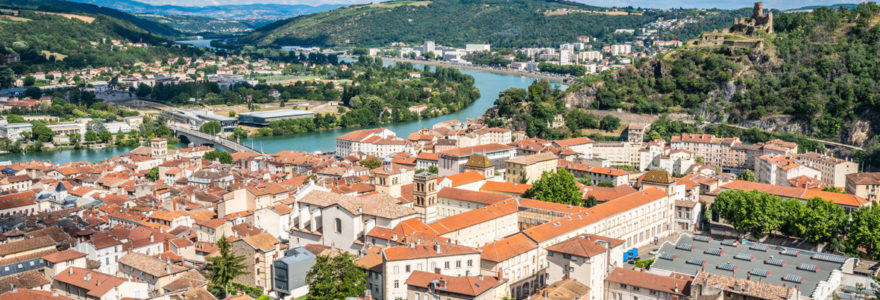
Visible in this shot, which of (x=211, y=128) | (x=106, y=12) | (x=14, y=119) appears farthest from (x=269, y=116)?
(x=106, y=12)

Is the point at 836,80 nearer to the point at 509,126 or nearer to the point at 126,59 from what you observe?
the point at 509,126

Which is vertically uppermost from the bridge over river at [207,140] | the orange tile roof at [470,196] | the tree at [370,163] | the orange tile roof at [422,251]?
the orange tile roof at [422,251]

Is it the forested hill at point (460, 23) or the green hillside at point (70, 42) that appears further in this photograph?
the forested hill at point (460, 23)

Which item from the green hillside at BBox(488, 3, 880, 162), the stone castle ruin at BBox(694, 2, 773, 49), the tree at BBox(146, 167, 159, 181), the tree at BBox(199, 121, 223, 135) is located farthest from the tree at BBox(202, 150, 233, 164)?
the stone castle ruin at BBox(694, 2, 773, 49)

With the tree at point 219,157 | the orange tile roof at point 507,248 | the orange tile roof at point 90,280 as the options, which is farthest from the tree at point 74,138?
the orange tile roof at point 507,248

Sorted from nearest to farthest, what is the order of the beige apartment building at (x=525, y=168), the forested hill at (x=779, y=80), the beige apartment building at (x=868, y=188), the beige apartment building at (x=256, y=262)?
the beige apartment building at (x=256, y=262) → the beige apartment building at (x=868, y=188) → the beige apartment building at (x=525, y=168) → the forested hill at (x=779, y=80)

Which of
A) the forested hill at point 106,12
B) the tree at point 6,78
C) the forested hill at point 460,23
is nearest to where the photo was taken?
the tree at point 6,78

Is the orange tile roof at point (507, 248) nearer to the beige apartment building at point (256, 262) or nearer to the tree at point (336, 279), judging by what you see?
the tree at point (336, 279)

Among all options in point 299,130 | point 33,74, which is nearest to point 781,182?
point 299,130
